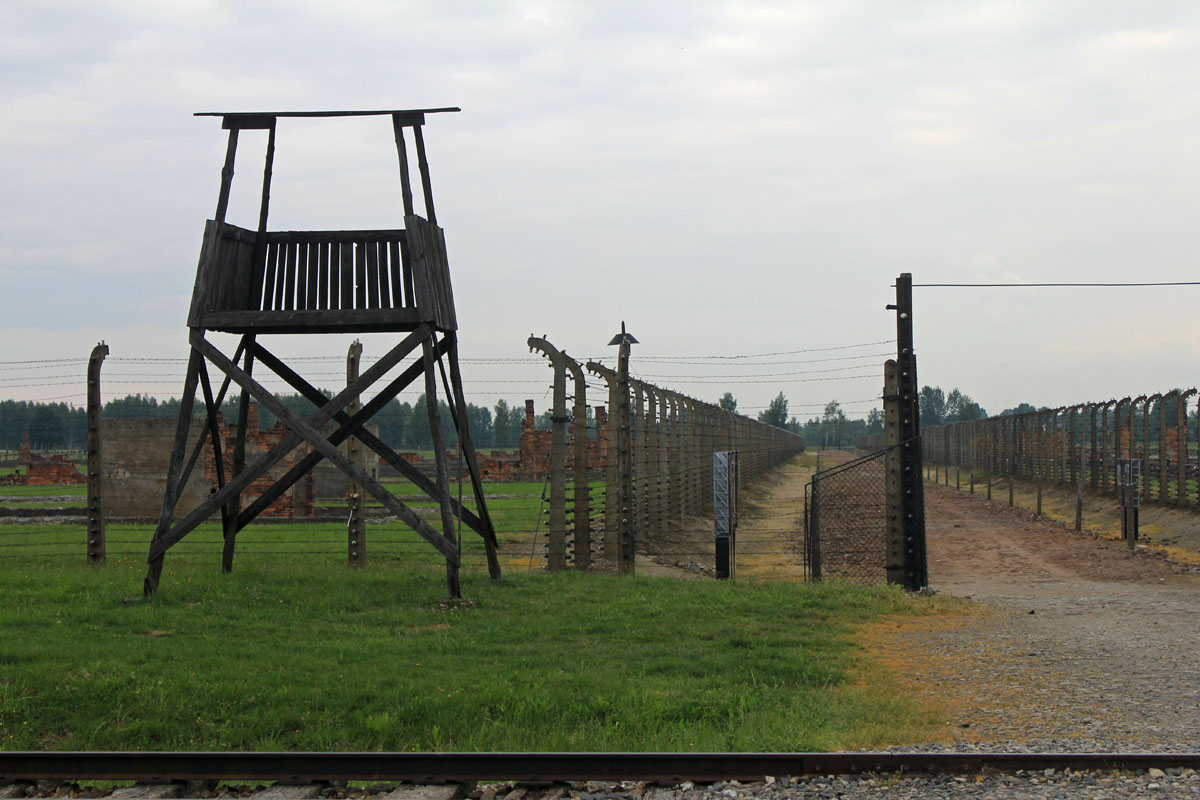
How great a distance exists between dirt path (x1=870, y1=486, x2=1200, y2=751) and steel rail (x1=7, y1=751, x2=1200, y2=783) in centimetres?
41

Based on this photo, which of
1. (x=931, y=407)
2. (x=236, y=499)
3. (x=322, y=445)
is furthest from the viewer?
(x=931, y=407)

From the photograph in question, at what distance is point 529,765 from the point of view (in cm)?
558

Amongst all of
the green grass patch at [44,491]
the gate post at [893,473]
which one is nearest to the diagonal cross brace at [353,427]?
the gate post at [893,473]

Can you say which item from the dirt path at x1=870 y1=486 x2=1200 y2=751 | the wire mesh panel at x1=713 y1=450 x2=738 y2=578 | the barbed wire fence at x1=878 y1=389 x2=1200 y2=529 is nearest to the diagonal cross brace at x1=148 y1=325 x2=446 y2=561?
the wire mesh panel at x1=713 y1=450 x2=738 y2=578

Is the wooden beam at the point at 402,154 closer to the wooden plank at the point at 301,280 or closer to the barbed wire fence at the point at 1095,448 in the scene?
the wooden plank at the point at 301,280

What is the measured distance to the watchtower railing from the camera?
34.9 ft

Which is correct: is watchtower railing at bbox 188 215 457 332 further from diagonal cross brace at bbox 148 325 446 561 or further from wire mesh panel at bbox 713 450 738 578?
wire mesh panel at bbox 713 450 738 578

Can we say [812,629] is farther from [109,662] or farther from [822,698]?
[109,662]

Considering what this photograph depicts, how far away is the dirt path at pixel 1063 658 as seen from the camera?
6445 mm

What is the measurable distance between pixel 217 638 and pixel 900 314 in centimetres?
888

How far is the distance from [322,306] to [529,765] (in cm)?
645

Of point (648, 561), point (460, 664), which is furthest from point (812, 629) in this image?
point (648, 561)

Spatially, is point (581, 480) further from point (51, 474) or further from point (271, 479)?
point (51, 474)

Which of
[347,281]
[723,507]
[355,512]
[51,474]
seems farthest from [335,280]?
[51,474]
